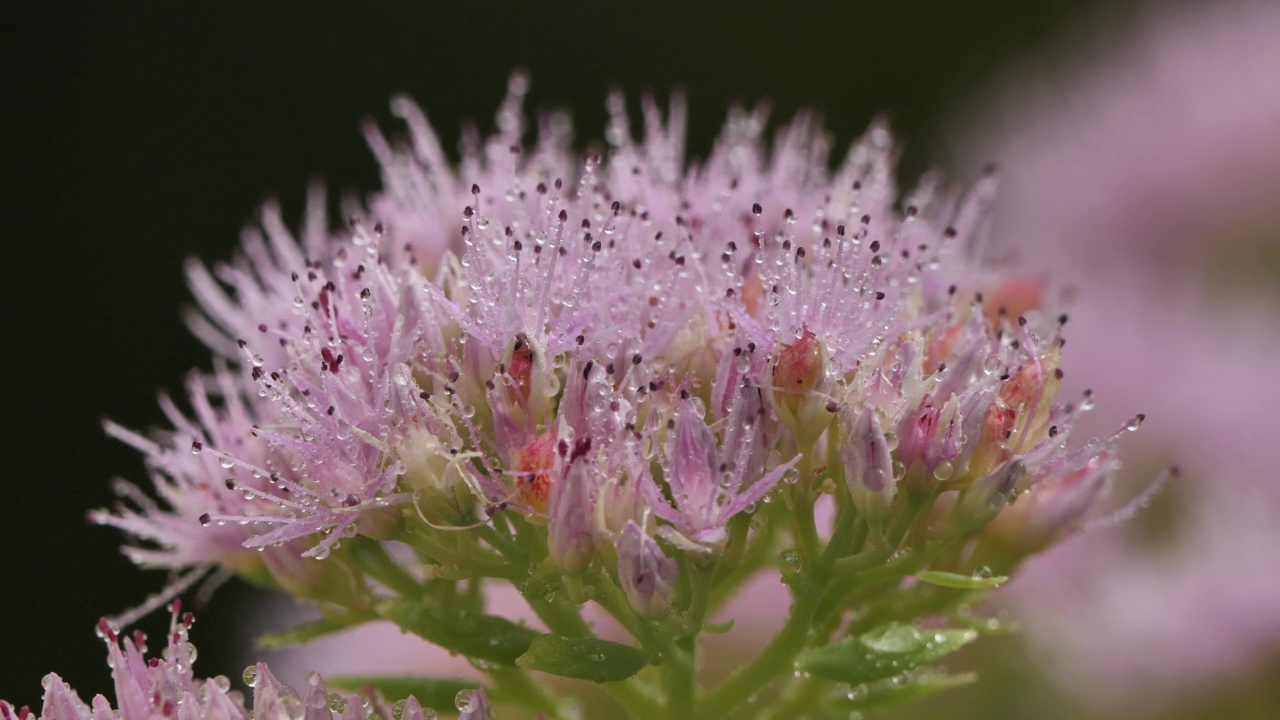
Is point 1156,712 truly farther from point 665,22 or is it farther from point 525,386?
point 665,22

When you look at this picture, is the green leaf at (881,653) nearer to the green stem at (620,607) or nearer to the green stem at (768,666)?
the green stem at (768,666)

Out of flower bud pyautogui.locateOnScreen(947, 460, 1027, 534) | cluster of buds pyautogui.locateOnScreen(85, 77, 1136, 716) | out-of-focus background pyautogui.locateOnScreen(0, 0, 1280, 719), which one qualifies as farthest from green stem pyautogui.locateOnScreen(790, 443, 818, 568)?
out-of-focus background pyautogui.locateOnScreen(0, 0, 1280, 719)

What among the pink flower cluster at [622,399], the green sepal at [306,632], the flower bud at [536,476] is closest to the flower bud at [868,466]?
the pink flower cluster at [622,399]

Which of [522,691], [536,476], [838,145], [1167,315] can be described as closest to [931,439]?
[536,476]

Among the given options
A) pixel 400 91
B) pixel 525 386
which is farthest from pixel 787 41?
pixel 525 386

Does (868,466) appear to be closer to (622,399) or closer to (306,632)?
(622,399)
